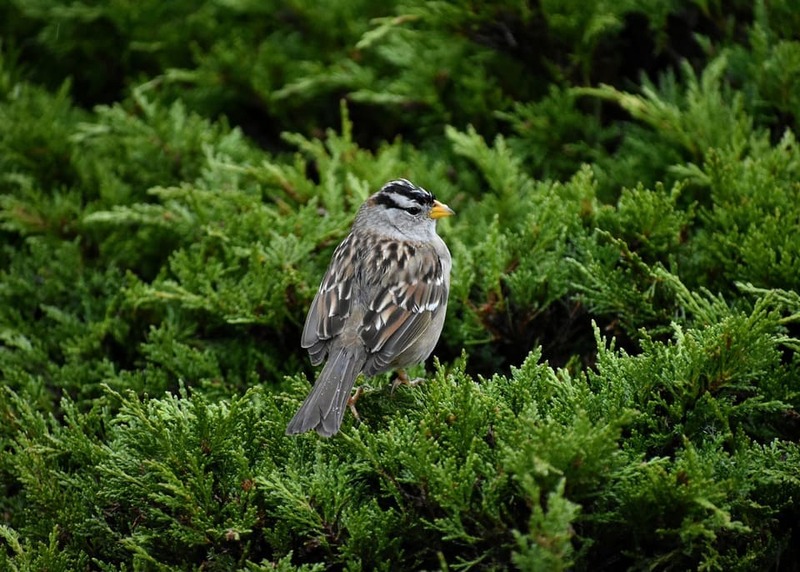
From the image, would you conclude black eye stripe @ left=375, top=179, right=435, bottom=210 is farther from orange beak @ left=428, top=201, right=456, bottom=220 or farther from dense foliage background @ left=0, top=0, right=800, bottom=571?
dense foliage background @ left=0, top=0, right=800, bottom=571

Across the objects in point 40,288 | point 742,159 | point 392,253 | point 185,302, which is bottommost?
point 40,288

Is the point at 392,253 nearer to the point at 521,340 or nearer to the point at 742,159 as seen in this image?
the point at 521,340

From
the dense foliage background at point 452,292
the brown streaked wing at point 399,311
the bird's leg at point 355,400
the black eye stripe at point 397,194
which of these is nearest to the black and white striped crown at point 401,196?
the black eye stripe at point 397,194

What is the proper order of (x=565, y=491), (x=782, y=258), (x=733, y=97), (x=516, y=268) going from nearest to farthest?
(x=565, y=491), (x=782, y=258), (x=516, y=268), (x=733, y=97)

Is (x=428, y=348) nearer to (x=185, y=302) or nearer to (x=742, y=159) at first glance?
(x=185, y=302)

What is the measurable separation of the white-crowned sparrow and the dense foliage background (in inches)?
6.3

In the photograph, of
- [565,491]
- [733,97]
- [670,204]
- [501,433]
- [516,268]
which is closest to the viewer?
[565,491]

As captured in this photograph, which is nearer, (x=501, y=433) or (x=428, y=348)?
(x=501, y=433)

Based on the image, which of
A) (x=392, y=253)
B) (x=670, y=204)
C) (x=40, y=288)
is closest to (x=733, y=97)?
(x=670, y=204)

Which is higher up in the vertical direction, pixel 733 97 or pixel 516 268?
pixel 733 97

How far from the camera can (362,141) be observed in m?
6.64

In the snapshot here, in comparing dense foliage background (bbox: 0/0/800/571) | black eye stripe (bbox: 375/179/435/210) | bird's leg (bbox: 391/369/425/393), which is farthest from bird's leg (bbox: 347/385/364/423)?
black eye stripe (bbox: 375/179/435/210)

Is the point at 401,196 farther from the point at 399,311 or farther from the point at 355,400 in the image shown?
the point at 355,400

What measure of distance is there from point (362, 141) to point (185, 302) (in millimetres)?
2597
